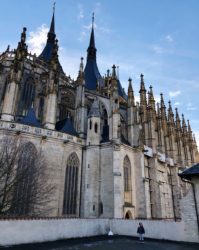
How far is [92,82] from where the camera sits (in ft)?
121

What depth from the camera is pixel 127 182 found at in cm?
2202

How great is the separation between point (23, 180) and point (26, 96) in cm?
1071

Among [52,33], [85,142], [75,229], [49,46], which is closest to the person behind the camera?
[75,229]

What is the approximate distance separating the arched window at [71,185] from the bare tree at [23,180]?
173 centimetres

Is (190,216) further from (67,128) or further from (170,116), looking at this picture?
(170,116)

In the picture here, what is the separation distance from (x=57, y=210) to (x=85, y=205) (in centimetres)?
280

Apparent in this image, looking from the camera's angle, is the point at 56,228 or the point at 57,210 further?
the point at 57,210

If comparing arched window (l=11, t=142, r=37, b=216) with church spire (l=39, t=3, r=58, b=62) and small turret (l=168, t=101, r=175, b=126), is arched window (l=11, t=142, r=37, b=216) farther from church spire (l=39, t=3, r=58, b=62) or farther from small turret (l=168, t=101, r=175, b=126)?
small turret (l=168, t=101, r=175, b=126)

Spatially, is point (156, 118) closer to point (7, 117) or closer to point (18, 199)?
point (7, 117)

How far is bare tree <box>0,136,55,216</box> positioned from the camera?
14.4 metres

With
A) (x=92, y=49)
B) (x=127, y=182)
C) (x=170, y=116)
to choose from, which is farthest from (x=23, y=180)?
(x=92, y=49)

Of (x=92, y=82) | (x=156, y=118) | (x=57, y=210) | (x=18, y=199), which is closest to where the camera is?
(x=18, y=199)

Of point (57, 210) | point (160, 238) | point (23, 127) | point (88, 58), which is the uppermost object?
point (88, 58)

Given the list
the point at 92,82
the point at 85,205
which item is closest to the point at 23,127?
the point at 85,205
